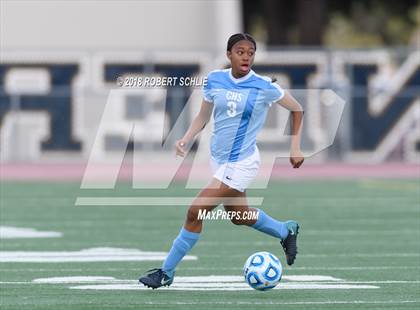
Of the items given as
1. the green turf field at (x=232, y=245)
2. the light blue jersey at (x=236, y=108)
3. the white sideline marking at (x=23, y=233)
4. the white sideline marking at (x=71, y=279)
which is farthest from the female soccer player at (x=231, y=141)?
the white sideline marking at (x=23, y=233)

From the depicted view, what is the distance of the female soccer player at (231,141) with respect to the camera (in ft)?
30.7

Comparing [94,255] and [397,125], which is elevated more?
[94,255]

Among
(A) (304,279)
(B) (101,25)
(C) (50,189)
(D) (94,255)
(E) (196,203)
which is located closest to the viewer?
(E) (196,203)

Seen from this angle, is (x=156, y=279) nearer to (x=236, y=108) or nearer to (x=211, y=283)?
(x=211, y=283)

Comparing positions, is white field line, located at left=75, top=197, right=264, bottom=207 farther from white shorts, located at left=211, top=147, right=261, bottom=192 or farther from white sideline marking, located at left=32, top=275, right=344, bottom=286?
white shorts, located at left=211, top=147, right=261, bottom=192

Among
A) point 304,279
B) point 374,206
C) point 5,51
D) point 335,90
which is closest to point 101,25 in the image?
point 5,51

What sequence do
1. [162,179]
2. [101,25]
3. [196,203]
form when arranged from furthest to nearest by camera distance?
[101,25]
[162,179]
[196,203]

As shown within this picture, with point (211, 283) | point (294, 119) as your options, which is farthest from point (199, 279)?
point (294, 119)

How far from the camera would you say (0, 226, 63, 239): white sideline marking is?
44.7 feet

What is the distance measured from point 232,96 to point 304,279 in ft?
5.52

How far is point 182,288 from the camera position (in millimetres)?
9602

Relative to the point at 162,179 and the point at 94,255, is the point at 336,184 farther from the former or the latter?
the point at 94,255

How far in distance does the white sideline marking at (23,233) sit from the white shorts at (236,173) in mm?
4567

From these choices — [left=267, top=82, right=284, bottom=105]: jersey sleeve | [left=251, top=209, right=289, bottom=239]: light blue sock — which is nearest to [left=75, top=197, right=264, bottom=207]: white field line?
[left=251, top=209, right=289, bottom=239]: light blue sock
